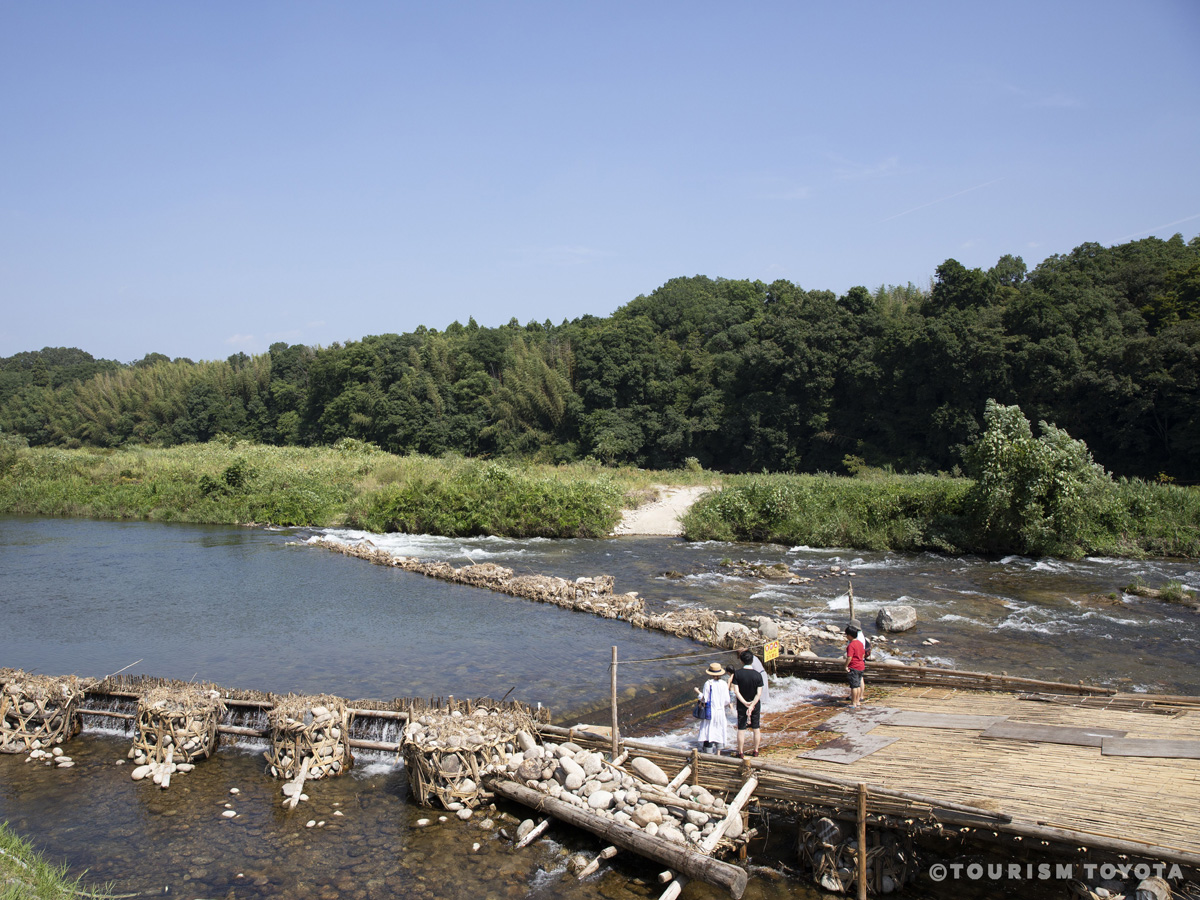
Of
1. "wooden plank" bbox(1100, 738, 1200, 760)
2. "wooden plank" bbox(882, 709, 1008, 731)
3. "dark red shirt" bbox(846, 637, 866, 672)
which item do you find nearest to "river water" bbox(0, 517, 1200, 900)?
"dark red shirt" bbox(846, 637, 866, 672)

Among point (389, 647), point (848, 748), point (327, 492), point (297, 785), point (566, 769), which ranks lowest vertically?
point (389, 647)

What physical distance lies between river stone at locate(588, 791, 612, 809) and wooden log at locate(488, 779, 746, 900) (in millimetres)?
178

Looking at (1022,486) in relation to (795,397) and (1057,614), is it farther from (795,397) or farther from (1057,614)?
(795,397)

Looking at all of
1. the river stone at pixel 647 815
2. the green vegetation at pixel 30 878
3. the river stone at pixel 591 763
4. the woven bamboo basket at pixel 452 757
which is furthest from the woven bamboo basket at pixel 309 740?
the river stone at pixel 647 815

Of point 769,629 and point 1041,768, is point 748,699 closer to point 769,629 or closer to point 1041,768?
point 1041,768

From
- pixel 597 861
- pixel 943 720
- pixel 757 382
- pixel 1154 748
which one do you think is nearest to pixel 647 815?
pixel 597 861

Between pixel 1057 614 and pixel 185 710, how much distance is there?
1928 centimetres

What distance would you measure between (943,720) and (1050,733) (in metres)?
1.35

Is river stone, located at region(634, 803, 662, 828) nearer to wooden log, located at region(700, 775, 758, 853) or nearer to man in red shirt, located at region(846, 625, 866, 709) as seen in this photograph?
wooden log, located at region(700, 775, 758, 853)

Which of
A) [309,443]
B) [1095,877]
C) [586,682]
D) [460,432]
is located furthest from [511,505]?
[309,443]

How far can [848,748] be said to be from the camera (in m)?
10.3

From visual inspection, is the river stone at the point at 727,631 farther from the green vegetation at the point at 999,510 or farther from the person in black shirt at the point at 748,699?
the green vegetation at the point at 999,510

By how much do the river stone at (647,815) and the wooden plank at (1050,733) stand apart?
4463mm

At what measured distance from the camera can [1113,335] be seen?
36188 mm
